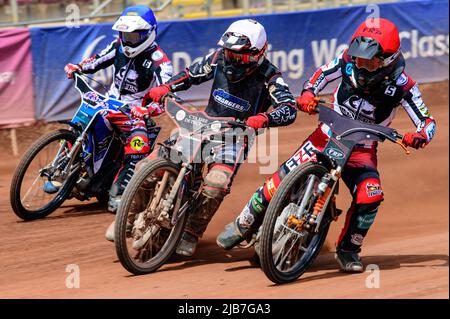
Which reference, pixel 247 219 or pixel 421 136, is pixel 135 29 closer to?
pixel 247 219

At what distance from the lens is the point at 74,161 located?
838 centimetres

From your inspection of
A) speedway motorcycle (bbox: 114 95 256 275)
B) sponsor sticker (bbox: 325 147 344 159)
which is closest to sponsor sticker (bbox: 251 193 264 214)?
speedway motorcycle (bbox: 114 95 256 275)

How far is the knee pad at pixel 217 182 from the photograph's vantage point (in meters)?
7.04

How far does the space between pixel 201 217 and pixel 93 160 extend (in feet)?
5.95

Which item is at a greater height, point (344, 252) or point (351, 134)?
point (351, 134)

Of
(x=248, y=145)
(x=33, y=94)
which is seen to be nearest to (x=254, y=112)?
(x=248, y=145)

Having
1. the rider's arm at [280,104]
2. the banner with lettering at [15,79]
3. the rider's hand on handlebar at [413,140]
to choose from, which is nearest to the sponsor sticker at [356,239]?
the rider's hand on handlebar at [413,140]

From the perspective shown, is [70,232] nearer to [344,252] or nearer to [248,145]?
[248,145]

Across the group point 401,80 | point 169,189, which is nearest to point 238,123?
point 169,189

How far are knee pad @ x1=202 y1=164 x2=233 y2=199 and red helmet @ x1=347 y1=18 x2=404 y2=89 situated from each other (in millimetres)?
1383

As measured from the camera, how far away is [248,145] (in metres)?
Result: 7.36

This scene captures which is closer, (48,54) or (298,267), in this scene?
(298,267)

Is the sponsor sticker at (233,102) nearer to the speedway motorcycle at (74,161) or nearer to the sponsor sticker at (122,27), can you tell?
the speedway motorcycle at (74,161)

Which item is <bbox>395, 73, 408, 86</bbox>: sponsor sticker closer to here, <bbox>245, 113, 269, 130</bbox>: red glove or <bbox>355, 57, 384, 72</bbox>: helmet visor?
<bbox>355, 57, 384, 72</bbox>: helmet visor
